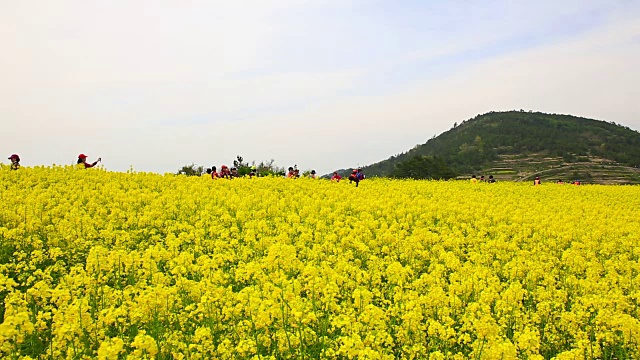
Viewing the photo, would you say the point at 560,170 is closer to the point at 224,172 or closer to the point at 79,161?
the point at 224,172

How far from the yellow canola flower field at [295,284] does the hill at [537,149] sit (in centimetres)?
4989

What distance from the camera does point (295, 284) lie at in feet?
20.7

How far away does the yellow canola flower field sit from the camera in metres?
5.14

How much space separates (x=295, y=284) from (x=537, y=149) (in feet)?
283

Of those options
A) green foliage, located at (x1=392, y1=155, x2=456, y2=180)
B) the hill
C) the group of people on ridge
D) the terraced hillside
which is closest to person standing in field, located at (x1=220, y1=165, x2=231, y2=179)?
the group of people on ridge

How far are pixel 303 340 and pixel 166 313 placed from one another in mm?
1689

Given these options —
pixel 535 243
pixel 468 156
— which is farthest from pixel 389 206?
pixel 468 156

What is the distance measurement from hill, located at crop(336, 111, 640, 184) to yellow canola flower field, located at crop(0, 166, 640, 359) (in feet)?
164

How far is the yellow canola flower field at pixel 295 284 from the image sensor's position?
5137 mm

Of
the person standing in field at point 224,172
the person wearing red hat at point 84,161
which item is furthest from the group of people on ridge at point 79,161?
the person standing in field at point 224,172

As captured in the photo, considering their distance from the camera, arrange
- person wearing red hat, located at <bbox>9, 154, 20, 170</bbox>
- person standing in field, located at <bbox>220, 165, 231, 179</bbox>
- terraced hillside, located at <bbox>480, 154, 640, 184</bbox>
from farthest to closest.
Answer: terraced hillside, located at <bbox>480, 154, 640, 184</bbox>, person standing in field, located at <bbox>220, 165, 231, 179</bbox>, person wearing red hat, located at <bbox>9, 154, 20, 170</bbox>

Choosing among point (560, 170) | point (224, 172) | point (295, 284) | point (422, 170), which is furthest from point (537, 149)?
point (295, 284)

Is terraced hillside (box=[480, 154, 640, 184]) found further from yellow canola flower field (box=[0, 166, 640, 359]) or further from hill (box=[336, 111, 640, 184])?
yellow canola flower field (box=[0, 166, 640, 359])

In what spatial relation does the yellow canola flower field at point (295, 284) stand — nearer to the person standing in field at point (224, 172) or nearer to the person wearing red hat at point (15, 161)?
the person wearing red hat at point (15, 161)
